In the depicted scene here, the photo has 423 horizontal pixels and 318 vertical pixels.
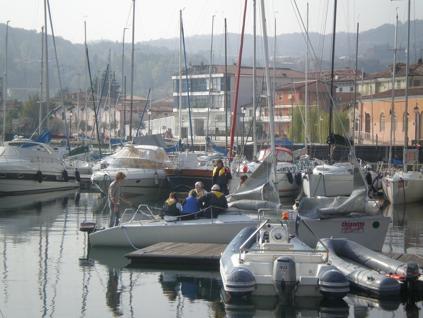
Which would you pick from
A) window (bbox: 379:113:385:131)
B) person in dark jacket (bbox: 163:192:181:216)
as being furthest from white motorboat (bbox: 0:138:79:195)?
window (bbox: 379:113:385:131)

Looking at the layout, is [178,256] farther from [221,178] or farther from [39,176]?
[39,176]

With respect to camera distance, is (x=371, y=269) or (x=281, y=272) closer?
(x=281, y=272)

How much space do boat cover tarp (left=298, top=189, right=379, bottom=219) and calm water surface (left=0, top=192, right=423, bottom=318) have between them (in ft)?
6.82

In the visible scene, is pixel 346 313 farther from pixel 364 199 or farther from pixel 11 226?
pixel 11 226

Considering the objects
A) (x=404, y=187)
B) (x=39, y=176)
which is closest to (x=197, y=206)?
(x=404, y=187)

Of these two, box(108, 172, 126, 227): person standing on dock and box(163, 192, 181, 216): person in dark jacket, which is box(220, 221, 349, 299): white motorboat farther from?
box(108, 172, 126, 227): person standing on dock

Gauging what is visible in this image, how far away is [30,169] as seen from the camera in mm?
44531

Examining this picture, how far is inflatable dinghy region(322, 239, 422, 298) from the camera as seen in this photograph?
1695 centimetres

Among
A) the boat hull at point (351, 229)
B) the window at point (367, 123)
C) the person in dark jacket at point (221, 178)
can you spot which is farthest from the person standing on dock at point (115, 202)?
the window at point (367, 123)

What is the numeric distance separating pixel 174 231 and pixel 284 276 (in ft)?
21.2

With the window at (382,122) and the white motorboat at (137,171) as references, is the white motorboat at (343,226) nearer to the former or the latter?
the white motorboat at (137,171)

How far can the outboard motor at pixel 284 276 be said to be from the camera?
1648 cm

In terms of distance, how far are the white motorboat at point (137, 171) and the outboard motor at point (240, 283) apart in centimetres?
2496

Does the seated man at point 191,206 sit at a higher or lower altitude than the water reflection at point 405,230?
higher
